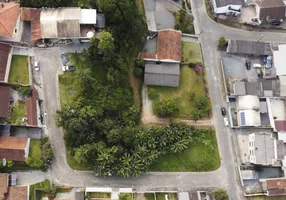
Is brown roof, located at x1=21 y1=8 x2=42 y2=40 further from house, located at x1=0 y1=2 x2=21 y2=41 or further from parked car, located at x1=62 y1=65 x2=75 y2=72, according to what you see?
parked car, located at x1=62 y1=65 x2=75 y2=72

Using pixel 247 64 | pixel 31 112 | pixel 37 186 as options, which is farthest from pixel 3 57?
pixel 247 64

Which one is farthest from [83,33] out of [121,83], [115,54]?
[121,83]

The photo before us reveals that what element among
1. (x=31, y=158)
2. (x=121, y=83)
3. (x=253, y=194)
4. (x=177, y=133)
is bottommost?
(x=253, y=194)

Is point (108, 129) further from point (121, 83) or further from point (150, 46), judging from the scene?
point (150, 46)

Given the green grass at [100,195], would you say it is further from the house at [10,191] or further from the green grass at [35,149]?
the green grass at [35,149]

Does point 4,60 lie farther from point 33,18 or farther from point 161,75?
point 161,75

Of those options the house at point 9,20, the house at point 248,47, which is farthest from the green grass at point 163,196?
the house at point 9,20

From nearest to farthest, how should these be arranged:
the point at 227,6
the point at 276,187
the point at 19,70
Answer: the point at 19,70
the point at 276,187
the point at 227,6

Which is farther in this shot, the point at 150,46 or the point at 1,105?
the point at 150,46
